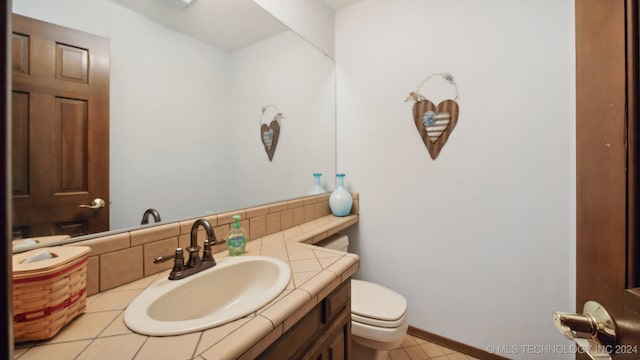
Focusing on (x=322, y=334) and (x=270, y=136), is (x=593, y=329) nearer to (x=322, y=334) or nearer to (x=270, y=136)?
(x=322, y=334)

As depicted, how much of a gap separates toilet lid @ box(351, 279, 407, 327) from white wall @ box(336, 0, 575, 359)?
15.9 inches

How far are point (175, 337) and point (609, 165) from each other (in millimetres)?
860

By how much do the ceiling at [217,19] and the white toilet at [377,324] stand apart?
61.3 inches

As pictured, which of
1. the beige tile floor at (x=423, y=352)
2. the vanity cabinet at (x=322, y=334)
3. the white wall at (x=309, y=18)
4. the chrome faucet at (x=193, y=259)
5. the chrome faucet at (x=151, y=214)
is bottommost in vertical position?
the beige tile floor at (x=423, y=352)

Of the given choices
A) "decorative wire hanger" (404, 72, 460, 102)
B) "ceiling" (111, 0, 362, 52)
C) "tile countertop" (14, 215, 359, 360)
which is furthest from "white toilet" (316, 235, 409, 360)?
"ceiling" (111, 0, 362, 52)

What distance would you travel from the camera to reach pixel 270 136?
1645mm

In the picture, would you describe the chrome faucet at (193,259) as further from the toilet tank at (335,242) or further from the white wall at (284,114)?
the toilet tank at (335,242)

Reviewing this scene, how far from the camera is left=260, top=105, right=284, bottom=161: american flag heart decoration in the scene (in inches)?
62.2

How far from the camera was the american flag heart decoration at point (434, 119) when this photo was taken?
1.47 metres

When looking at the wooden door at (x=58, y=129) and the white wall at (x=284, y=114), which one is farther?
the white wall at (x=284, y=114)

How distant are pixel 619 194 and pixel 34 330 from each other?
1.09 m

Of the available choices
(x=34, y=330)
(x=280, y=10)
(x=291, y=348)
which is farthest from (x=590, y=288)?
(x=280, y=10)

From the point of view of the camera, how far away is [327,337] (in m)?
0.82

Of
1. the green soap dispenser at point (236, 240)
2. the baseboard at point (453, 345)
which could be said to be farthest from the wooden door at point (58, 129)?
the baseboard at point (453, 345)
